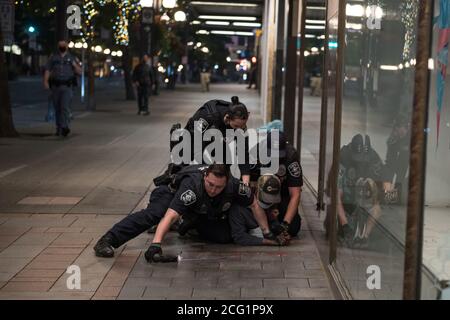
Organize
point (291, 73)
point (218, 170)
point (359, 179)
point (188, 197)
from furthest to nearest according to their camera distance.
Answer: point (291, 73)
point (188, 197)
point (218, 170)
point (359, 179)

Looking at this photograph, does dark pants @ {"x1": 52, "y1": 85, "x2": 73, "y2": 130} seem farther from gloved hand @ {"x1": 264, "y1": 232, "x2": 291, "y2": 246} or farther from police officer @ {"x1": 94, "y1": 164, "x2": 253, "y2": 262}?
gloved hand @ {"x1": 264, "y1": 232, "x2": 291, "y2": 246}

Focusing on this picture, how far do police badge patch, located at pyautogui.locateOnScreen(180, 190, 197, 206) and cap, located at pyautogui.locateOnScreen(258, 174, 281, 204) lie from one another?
1.06m

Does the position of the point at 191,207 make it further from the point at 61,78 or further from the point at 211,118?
the point at 61,78

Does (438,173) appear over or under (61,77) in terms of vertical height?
under

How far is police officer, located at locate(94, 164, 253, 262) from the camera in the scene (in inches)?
275

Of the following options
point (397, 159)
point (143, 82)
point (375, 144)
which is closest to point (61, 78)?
point (143, 82)

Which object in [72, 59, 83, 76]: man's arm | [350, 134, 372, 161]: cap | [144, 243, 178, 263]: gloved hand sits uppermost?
[72, 59, 83, 76]: man's arm

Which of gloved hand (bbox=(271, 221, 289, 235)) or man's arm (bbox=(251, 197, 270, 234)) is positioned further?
gloved hand (bbox=(271, 221, 289, 235))

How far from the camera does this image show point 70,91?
17203 mm

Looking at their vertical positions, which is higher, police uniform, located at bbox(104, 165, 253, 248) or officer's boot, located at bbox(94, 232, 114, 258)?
police uniform, located at bbox(104, 165, 253, 248)

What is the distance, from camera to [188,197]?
23.0 ft

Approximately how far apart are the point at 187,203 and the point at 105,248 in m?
0.78

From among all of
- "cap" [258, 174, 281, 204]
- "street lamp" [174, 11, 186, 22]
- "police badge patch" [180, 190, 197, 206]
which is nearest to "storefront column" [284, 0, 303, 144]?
"cap" [258, 174, 281, 204]

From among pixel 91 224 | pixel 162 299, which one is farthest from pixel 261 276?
pixel 91 224
